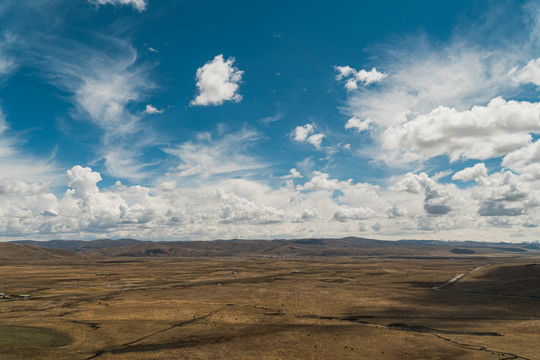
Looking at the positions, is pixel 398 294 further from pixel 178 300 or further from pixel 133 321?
pixel 133 321

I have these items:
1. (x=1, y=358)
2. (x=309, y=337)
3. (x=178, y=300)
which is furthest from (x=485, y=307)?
(x=1, y=358)

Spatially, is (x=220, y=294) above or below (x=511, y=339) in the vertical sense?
below

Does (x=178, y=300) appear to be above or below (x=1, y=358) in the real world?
below

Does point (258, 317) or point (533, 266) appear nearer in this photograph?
point (258, 317)

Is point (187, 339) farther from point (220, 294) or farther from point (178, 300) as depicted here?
point (220, 294)

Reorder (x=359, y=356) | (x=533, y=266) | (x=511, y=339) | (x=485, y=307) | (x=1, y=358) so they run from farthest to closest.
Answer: (x=533, y=266) → (x=485, y=307) → (x=511, y=339) → (x=359, y=356) → (x=1, y=358)

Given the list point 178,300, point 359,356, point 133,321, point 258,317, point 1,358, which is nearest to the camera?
point 1,358

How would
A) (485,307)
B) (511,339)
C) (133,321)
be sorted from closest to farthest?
(511,339)
(133,321)
(485,307)

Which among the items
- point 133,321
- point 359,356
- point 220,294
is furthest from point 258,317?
point 220,294

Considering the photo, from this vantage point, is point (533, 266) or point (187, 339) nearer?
point (187, 339)
